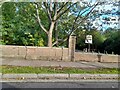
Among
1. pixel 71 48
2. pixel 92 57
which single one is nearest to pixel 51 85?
pixel 71 48

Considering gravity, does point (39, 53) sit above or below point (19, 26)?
below

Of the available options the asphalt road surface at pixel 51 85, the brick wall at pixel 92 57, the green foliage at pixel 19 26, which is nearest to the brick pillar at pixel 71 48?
the brick wall at pixel 92 57

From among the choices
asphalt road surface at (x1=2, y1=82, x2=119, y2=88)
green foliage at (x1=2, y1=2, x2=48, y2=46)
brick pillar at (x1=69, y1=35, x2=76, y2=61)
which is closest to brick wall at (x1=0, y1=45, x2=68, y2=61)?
brick pillar at (x1=69, y1=35, x2=76, y2=61)

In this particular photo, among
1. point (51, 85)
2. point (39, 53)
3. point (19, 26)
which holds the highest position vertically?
point (19, 26)

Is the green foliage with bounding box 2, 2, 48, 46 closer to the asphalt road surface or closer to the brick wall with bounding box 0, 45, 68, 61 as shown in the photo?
the brick wall with bounding box 0, 45, 68, 61

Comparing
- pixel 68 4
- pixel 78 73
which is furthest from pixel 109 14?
pixel 78 73

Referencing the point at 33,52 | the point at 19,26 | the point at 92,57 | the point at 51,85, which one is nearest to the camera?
the point at 51,85

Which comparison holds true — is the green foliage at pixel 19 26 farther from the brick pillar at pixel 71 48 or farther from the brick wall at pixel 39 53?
the brick pillar at pixel 71 48

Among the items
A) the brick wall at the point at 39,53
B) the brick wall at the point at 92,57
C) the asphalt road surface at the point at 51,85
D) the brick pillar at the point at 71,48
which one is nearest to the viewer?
the asphalt road surface at the point at 51,85

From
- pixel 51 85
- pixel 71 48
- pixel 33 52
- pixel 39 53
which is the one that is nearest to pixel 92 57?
pixel 71 48

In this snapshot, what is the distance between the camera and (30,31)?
68.1 feet

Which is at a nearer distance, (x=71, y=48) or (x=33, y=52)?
(x=33, y=52)

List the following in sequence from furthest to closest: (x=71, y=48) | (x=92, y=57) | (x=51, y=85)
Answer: (x=92, y=57)
(x=71, y=48)
(x=51, y=85)

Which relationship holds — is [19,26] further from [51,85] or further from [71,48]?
[51,85]
